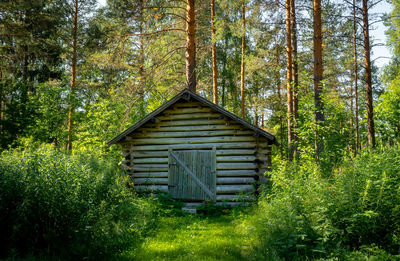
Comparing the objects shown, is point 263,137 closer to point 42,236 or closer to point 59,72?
point 42,236

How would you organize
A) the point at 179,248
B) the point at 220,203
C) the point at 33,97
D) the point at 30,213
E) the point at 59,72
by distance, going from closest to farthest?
the point at 30,213, the point at 179,248, the point at 220,203, the point at 33,97, the point at 59,72

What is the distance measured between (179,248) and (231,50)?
2019 cm

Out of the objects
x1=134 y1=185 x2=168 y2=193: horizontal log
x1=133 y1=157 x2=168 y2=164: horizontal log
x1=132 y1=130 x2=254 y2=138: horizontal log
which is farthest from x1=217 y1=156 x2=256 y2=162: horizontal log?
x1=134 y1=185 x2=168 y2=193: horizontal log

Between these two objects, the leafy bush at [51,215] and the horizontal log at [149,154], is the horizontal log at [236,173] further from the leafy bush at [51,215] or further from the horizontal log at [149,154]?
the leafy bush at [51,215]

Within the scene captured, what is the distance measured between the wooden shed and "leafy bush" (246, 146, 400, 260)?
4.69m

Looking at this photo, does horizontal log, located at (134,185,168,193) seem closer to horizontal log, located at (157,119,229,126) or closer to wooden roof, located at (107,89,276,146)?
wooden roof, located at (107,89,276,146)

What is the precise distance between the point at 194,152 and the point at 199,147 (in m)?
0.27

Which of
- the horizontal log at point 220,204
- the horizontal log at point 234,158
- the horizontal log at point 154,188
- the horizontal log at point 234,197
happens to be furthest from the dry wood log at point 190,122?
the horizontal log at point 220,204

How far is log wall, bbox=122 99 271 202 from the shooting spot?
33.7 ft

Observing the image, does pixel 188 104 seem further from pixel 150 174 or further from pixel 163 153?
pixel 150 174

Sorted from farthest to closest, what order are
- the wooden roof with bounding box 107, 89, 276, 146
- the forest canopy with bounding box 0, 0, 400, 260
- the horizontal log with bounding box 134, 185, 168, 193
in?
the horizontal log with bounding box 134, 185, 168, 193 < the wooden roof with bounding box 107, 89, 276, 146 < the forest canopy with bounding box 0, 0, 400, 260

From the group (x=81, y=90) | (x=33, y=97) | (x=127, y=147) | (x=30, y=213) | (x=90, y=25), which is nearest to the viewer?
(x=30, y=213)

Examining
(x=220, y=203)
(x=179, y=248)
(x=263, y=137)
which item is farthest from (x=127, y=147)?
(x=179, y=248)

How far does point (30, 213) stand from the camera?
4.85 metres
